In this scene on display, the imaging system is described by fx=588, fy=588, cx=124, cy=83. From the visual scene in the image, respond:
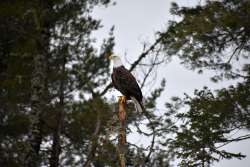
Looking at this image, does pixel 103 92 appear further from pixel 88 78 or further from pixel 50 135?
pixel 50 135

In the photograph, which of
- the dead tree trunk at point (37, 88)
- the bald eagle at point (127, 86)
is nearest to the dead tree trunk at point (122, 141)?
the bald eagle at point (127, 86)

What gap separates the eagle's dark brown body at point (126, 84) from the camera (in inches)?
350

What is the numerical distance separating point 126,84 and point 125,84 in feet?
0.07

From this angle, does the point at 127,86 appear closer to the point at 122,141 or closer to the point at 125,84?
the point at 125,84

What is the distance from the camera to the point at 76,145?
1457cm

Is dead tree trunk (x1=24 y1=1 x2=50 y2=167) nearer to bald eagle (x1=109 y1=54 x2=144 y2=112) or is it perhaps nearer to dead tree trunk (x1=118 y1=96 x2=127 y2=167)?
bald eagle (x1=109 y1=54 x2=144 y2=112)

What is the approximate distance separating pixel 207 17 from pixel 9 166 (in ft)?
16.8

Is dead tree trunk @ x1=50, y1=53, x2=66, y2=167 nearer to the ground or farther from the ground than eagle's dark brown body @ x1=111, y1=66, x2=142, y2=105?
farther from the ground

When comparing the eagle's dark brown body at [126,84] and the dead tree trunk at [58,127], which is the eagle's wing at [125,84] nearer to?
the eagle's dark brown body at [126,84]

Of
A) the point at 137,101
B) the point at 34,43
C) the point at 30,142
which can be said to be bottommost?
the point at 137,101

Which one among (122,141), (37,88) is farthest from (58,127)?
(122,141)

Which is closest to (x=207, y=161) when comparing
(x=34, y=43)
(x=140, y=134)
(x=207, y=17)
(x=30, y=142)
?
(x=140, y=134)

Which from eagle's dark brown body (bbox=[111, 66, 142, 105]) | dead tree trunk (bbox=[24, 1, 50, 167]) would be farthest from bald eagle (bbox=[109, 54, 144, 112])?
dead tree trunk (bbox=[24, 1, 50, 167])

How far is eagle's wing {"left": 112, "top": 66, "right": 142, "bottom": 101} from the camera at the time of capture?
350 inches
